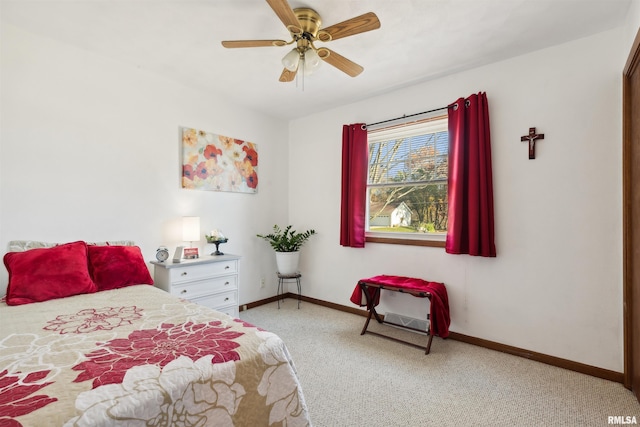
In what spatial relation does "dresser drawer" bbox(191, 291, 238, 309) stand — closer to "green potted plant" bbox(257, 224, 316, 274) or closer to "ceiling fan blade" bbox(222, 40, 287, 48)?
"green potted plant" bbox(257, 224, 316, 274)

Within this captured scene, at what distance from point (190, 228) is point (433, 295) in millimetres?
2437

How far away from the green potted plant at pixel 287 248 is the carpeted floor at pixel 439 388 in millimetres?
1114

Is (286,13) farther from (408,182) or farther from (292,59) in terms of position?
(408,182)

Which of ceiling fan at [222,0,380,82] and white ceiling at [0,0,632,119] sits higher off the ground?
white ceiling at [0,0,632,119]

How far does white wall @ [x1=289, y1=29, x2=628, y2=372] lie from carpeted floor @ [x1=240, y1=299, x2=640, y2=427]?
30 cm

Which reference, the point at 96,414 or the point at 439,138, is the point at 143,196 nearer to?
the point at 96,414

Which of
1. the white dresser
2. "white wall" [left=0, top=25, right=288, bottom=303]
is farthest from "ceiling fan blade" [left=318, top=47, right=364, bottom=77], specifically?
the white dresser

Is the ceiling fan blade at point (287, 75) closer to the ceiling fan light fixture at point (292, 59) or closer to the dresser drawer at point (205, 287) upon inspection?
the ceiling fan light fixture at point (292, 59)

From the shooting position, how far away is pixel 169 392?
1016mm

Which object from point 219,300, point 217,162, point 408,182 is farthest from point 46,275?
point 408,182

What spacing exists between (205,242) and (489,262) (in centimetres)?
297

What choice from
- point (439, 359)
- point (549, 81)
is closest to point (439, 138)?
point (549, 81)

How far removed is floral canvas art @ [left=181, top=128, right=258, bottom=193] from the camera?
10.8 ft

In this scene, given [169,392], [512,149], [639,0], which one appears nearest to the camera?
[169,392]
